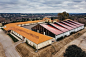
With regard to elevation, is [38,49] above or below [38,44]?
below

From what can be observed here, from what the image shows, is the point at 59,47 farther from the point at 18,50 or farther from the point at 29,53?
the point at 18,50

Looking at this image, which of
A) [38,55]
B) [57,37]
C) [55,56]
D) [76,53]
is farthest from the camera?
[57,37]

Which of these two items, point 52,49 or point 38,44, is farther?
point 52,49

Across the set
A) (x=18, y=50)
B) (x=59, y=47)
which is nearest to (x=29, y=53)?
(x=18, y=50)

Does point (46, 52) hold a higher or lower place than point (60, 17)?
lower

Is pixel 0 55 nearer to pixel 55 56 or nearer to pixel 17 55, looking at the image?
pixel 17 55

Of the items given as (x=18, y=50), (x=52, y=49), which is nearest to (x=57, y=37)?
(x=52, y=49)

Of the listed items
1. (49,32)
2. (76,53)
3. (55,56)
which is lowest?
(55,56)

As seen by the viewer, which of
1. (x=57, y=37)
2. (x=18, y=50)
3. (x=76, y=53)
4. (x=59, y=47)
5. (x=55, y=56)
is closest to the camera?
(x=76, y=53)

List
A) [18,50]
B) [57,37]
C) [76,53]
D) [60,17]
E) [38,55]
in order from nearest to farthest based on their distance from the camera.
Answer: [76,53] < [38,55] < [18,50] < [57,37] < [60,17]
